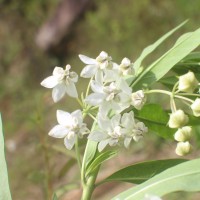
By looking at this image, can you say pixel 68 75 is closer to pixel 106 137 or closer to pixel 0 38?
pixel 106 137

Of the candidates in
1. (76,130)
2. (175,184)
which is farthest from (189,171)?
(76,130)

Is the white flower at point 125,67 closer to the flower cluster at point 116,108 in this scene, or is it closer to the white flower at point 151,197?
the flower cluster at point 116,108

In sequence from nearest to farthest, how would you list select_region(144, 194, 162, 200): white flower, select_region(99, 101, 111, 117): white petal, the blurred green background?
select_region(144, 194, 162, 200): white flower
select_region(99, 101, 111, 117): white petal
the blurred green background

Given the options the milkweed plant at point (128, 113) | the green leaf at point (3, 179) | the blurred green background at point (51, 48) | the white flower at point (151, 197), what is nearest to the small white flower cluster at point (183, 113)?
the milkweed plant at point (128, 113)

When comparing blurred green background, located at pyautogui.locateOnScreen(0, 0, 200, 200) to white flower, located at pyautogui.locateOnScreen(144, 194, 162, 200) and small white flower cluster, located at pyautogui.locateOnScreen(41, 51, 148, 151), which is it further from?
white flower, located at pyautogui.locateOnScreen(144, 194, 162, 200)

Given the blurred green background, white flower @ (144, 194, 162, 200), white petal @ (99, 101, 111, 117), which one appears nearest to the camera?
white flower @ (144, 194, 162, 200)

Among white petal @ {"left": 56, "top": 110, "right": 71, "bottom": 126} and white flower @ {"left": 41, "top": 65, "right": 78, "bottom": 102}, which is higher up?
white flower @ {"left": 41, "top": 65, "right": 78, "bottom": 102}

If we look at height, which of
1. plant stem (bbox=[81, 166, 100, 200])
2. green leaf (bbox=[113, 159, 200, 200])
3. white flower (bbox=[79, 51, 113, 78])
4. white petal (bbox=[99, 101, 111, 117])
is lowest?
green leaf (bbox=[113, 159, 200, 200])

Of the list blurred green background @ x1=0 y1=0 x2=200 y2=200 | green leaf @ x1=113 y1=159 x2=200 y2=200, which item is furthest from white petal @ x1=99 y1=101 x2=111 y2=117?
blurred green background @ x1=0 y1=0 x2=200 y2=200
